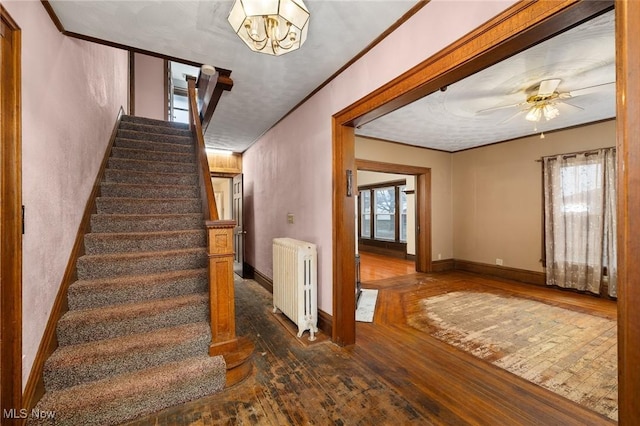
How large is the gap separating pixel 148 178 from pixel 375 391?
3.36 m

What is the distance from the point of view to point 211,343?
201 centimetres

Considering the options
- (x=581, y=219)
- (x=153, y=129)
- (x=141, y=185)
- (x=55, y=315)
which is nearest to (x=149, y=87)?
(x=153, y=129)

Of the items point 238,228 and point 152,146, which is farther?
point 238,228

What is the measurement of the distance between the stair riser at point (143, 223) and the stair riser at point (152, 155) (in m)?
1.21

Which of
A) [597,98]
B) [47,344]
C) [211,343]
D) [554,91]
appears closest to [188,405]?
[211,343]

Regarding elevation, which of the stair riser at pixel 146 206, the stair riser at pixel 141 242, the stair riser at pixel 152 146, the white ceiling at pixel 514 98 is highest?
the white ceiling at pixel 514 98

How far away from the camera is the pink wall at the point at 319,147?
1.58 meters

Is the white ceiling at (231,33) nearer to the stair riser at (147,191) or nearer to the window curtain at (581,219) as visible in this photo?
the stair riser at (147,191)

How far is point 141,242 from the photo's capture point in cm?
259

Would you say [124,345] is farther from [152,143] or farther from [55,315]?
[152,143]

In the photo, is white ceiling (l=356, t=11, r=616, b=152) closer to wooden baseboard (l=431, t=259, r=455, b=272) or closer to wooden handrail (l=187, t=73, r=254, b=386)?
wooden baseboard (l=431, t=259, r=455, b=272)

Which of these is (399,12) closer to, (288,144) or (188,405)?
(288,144)

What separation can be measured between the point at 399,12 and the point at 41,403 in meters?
3.19

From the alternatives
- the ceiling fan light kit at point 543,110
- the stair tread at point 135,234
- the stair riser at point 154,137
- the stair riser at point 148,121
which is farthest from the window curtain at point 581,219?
the stair riser at point 148,121
